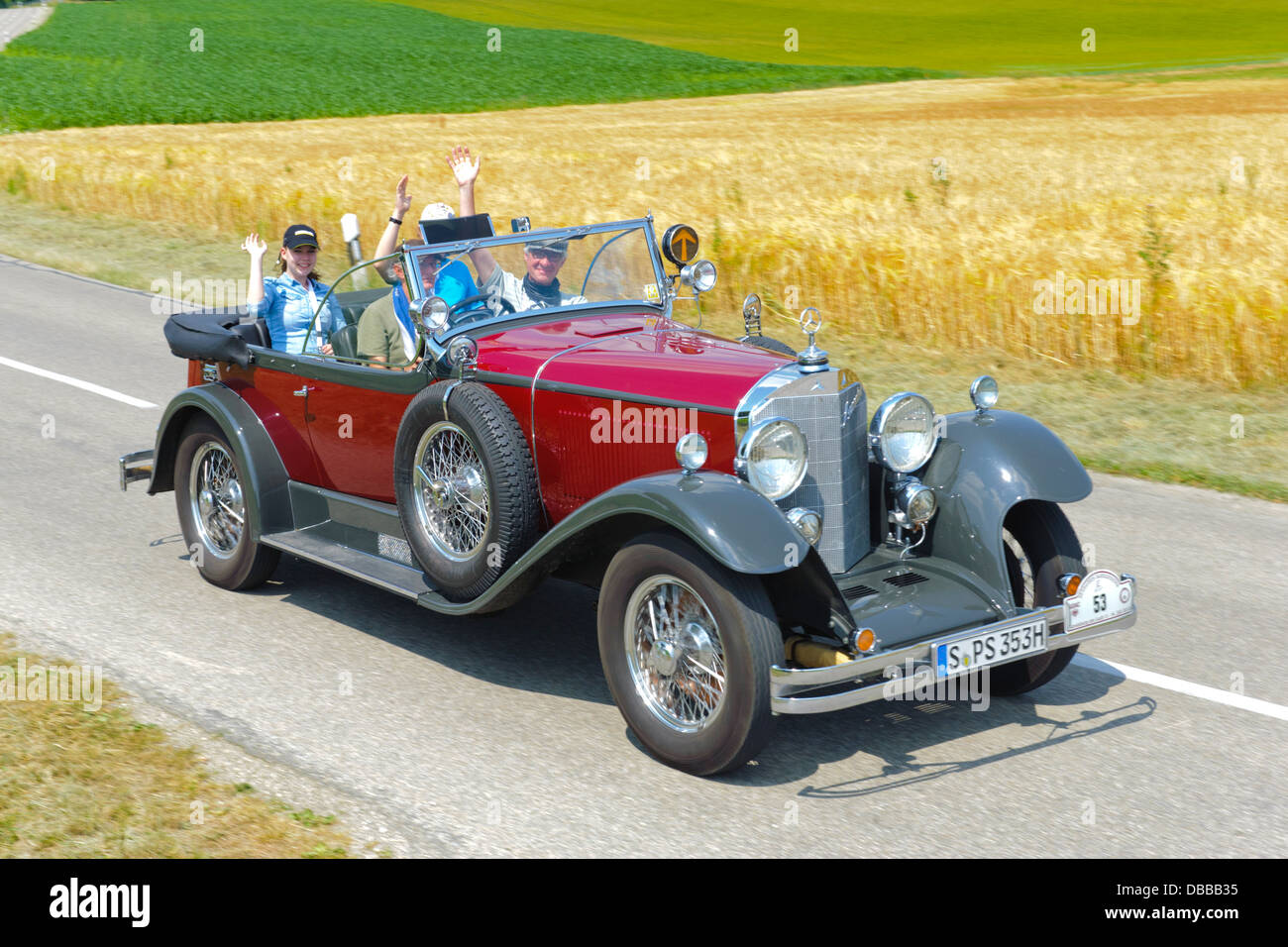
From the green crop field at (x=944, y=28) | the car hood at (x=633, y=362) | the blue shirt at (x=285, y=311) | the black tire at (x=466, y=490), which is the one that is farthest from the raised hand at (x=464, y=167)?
the green crop field at (x=944, y=28)

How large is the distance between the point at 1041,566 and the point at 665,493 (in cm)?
173

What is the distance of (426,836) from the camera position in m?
4.44

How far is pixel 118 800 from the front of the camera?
181 inches

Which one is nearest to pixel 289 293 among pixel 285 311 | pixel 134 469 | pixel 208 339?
pixel 285 311

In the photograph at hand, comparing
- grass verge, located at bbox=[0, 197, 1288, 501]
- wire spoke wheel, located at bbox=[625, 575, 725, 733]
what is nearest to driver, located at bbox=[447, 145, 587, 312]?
wire spoke wheel, located at bbox=[625, 575, 725, 733]

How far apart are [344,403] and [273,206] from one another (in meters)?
13.5

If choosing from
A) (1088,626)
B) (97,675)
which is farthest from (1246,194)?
(97,675)

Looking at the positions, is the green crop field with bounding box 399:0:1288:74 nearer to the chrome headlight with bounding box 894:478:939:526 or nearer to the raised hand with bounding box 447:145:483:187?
the raised hand with bounding box 447:145:483:187

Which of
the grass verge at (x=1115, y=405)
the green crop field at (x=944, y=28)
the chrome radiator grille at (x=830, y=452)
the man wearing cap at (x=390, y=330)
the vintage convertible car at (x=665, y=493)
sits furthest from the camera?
the green crop field at (x=944, y=28)

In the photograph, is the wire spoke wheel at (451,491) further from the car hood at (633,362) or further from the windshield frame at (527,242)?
the windshield frame at (527,242)

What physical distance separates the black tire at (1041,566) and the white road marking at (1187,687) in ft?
1.39

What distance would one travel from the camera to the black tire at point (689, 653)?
4.63 m

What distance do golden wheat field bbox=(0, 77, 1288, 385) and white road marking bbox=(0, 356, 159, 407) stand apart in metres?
5.41

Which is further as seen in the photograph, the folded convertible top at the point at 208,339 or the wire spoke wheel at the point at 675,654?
the folded convertible top at the point at 208,339
